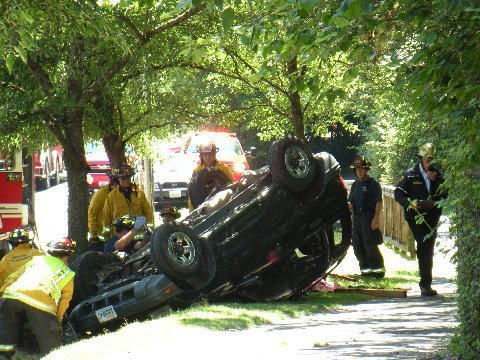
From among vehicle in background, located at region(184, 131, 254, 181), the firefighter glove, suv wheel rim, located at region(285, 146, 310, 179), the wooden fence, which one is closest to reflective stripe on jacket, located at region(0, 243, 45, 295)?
the firefighter glove

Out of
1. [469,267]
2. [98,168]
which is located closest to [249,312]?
[469,267]

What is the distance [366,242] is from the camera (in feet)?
55.3

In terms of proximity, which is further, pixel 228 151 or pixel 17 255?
pixel 228 151

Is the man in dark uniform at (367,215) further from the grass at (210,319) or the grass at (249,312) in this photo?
the grass at (249,312)

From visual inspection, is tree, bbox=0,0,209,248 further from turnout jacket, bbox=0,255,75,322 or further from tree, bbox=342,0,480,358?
tree, bbox=342,0,480,358

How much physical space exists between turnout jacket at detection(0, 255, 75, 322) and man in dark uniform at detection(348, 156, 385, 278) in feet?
19.6

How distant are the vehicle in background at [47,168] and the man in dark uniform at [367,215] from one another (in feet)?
74.5

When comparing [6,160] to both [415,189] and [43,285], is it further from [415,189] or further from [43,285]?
[43,285]

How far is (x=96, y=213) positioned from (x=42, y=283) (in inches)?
175

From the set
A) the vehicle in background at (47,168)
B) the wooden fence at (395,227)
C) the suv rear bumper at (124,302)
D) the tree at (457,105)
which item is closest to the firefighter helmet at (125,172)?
the suv rear bumper at (124,302)

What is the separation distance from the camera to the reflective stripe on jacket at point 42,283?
11.7 metres

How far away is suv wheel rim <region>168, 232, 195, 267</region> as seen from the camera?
12078mm

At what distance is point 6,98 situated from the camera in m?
16.8

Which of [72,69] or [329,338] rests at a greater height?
[72,69]
